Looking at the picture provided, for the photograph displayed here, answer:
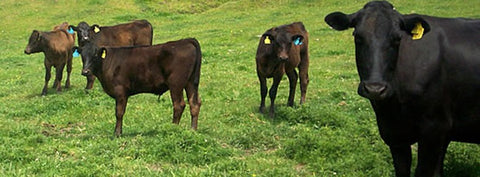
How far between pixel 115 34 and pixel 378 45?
12.8 metres

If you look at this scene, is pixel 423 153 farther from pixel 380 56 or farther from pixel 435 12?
pixel 435 12

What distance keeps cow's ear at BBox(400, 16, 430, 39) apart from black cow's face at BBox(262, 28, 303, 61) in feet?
19.0

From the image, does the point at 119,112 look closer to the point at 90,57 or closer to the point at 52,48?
the point at 90,57

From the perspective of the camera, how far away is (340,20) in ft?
18.4

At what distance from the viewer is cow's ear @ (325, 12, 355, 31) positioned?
216 inches

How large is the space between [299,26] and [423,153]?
8009 millimetres

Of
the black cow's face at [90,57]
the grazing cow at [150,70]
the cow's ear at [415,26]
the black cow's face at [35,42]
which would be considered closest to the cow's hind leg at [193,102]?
the grazing cow at [150,70]

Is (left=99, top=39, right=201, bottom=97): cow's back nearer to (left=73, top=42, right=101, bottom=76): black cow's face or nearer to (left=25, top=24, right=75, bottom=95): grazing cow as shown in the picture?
(left=73, top=42, right=101, bottom=76): black cow's face

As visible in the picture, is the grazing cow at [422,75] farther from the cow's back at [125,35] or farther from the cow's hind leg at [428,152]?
the cow's back at [125,35]

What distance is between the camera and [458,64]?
5.64 meters

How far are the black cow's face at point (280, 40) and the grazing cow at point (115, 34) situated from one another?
6.53m

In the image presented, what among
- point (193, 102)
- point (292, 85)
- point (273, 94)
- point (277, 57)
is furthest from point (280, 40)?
point (193, 102)

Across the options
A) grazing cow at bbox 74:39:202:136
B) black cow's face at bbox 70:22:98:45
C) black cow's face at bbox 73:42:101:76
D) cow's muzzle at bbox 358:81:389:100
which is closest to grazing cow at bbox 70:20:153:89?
black cow's face at bbox 70:22:98:45

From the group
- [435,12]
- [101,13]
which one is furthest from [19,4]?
[435,12]
